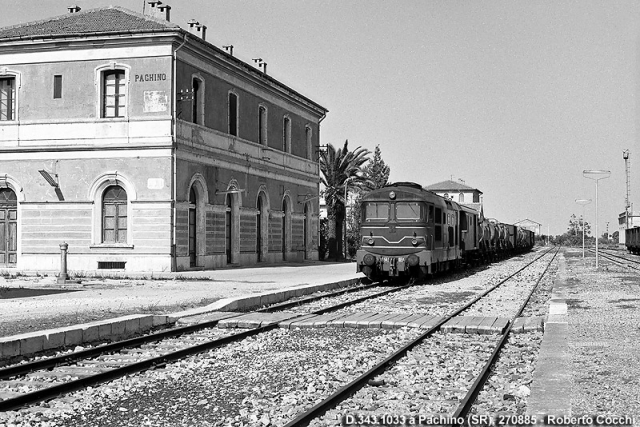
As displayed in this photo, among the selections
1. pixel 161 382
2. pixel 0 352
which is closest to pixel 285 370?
pixel 161 382

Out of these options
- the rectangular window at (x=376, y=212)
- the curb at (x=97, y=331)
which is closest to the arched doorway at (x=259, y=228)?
the rectangular window at (x=376, y=212)

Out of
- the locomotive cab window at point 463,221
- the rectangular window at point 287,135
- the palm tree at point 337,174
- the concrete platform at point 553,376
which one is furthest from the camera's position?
the palm tree at point 337,174

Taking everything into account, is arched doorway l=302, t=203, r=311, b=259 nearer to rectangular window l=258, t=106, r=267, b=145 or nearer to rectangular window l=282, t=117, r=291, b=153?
rectangular window l=282, t=117, r=291, b=153

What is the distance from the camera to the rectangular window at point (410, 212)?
2272 centimetres

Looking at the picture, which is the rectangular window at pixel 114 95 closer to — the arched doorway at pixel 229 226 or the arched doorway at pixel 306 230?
the arched doorway at pixel 229 226

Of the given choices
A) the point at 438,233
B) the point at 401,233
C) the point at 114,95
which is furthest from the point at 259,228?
the point at 401,233

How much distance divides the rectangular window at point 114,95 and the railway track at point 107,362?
17737 millimetres

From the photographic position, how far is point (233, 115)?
33.1m

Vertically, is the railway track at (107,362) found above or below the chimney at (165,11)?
below

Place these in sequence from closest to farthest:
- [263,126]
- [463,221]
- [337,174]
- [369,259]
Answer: [369,259] < [463,221] < [263,126] < [337,174]

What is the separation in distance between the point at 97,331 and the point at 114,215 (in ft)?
57.0

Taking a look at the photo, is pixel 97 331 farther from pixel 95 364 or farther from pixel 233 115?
pixel 233 115

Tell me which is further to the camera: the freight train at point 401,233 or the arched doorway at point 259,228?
the arched doorway at point 259,228

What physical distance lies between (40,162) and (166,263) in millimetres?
6326
